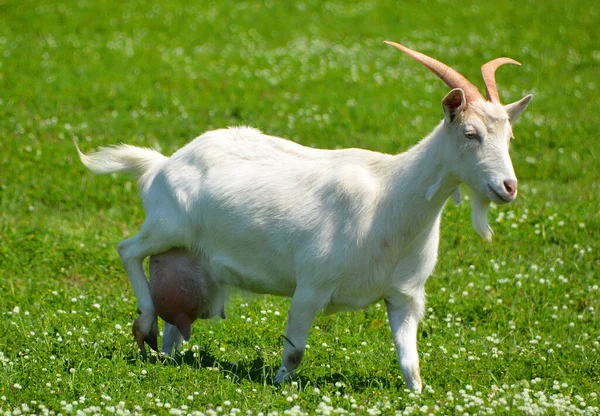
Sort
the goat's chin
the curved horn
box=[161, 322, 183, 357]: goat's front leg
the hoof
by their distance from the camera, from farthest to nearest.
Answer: box=[161, 322, 183, 357]: goat's front leg, the hoof, the goat's chin, the curved horn

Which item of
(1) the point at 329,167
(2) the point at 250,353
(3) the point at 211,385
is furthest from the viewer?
(2) the point at 250,353

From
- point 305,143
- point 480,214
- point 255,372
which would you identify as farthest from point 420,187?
point 305,143

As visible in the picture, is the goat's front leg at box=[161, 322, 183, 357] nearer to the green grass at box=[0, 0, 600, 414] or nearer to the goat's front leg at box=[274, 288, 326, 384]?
the green grass at box=[0, 0, 600, 414]

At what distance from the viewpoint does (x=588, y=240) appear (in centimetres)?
904

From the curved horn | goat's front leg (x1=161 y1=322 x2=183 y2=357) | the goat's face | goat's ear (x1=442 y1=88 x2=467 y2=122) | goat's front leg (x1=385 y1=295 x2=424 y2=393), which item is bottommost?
goat's front leg (x1=161 y1=322 x2=183 y2=357)

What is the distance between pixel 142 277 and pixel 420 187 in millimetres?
2244

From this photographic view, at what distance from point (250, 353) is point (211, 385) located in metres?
1.03

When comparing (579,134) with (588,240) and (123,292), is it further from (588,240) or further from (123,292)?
(123,292)

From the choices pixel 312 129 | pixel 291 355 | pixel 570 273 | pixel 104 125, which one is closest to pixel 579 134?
pixel 312 129

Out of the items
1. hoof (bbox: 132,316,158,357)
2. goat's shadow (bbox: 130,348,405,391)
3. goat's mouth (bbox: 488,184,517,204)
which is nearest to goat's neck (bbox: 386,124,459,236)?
goat's mouth (bbox: 488,184,517,204)

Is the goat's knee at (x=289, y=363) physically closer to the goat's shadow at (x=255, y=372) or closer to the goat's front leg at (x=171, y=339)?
the goat's shadow at (x=255, y=372)

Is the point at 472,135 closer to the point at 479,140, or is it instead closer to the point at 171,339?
the point at 479,140

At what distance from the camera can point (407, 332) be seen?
568cm

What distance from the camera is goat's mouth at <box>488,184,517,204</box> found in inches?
197
